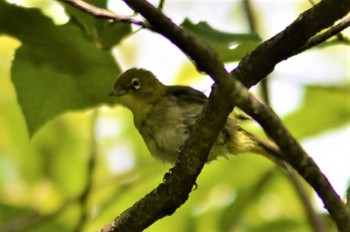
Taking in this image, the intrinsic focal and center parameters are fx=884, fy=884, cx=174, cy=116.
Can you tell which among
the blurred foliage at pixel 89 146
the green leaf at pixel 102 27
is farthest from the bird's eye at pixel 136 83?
the green leaf at pixel 102 27

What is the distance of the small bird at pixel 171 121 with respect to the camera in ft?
11.0

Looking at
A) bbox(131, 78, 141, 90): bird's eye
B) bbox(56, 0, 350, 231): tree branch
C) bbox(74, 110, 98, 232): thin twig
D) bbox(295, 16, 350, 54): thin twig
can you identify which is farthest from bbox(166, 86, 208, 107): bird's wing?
bbox(295, 16, 350, 54): thin twig

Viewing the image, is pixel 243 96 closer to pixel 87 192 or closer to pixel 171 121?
pixel 87 192

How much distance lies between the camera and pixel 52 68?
7.75 feet

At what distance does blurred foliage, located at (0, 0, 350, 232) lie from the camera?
2240 mm

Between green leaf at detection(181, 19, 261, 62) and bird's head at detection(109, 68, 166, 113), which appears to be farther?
bird's head at detection(109, 68, 166, 113)

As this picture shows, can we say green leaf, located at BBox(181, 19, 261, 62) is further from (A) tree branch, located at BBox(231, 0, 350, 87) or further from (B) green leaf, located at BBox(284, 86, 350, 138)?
(B) green leaf, located at BBox(284, 86, 350, 138)

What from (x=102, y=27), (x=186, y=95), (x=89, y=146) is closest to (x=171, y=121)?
(x=186, y=95)

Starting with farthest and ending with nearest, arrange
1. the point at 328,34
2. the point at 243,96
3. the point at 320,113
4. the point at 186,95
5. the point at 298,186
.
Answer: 1. the point at 186,95
2. the point at 320,113
3. the point at 298,186
4. the point at 328,34
5. the point at 243,96

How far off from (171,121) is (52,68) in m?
1.15

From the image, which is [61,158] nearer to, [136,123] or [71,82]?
[136,123]

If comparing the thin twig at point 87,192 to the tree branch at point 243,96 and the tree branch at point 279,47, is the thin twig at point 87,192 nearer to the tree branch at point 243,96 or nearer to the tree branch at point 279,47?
the tree branch at point 243,96

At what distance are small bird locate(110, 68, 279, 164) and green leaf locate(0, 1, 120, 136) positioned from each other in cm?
73

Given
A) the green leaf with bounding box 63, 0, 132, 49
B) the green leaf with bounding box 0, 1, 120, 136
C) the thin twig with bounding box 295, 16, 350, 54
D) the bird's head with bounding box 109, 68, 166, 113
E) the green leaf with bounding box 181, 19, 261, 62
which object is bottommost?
the thin twig with bounding box 295, 16, 350, 54
